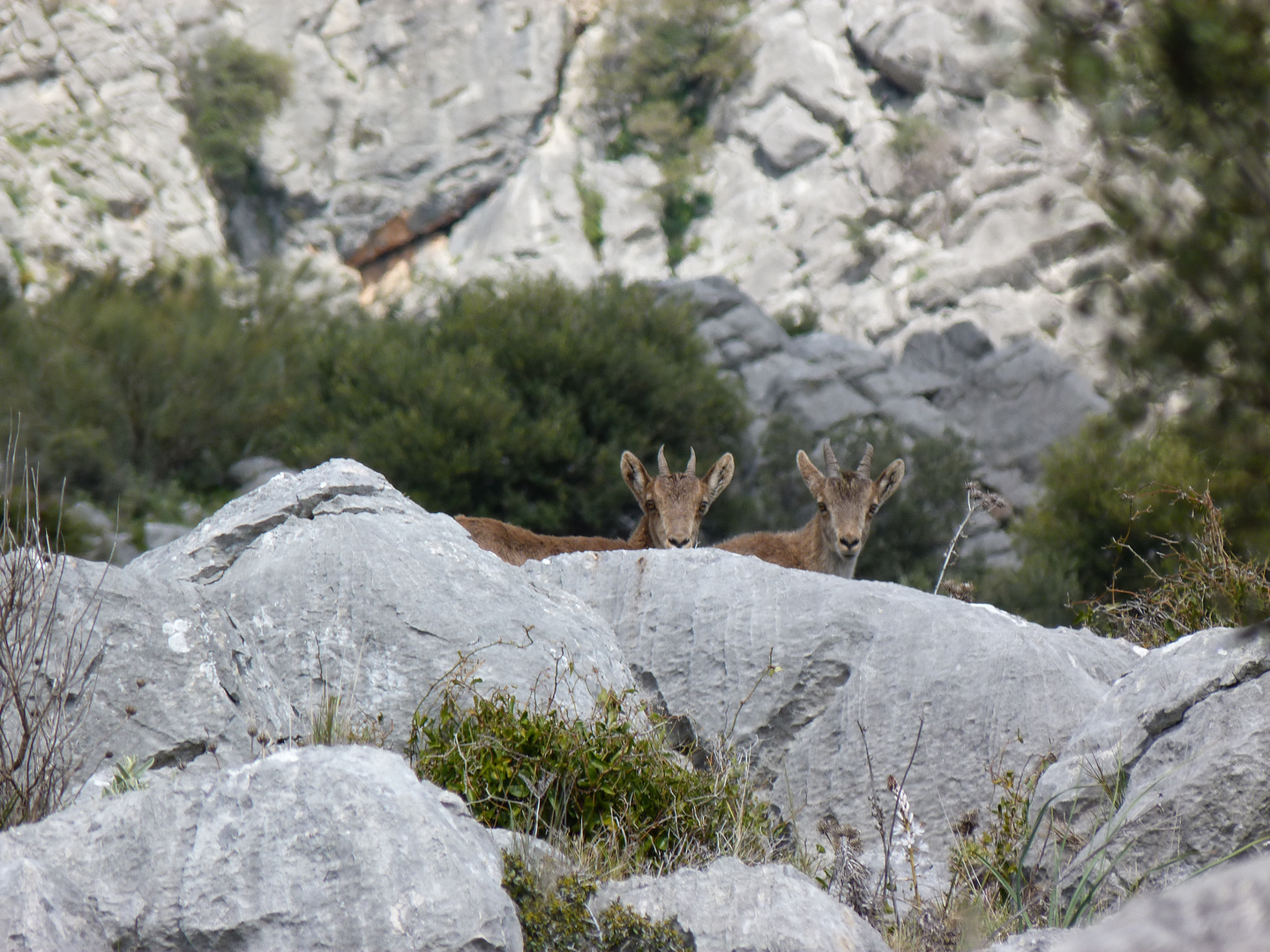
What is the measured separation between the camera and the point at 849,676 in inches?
232

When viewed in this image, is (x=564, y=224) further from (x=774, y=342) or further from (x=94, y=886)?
(x=94, y=886)

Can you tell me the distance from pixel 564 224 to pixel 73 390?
84.8ft

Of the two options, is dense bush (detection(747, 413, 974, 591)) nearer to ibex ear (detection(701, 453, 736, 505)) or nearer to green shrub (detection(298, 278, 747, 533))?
green shrub (detection(298, 278, 747, 533))

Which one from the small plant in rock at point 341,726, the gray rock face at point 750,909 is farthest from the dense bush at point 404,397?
the gray rock face at point 750,909

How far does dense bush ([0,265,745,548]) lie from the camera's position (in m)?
21.4

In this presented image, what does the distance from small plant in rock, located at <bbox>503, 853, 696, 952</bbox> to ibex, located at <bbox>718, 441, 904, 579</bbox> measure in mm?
5047

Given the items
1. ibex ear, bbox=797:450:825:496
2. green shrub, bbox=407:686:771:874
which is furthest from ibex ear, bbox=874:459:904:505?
green shrub, bbox=407:686:771:874

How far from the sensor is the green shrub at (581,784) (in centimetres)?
478

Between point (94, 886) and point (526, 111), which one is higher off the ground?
point (94, 886)

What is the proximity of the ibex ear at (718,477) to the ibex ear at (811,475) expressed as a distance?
22.9 inches

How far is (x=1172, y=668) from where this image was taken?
17.2ft

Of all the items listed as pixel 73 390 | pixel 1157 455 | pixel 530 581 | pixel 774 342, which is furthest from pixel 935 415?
pixel 530 581

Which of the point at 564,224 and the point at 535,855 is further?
the point at 564,224

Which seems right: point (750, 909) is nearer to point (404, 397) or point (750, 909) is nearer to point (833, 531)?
point (833, 531)
